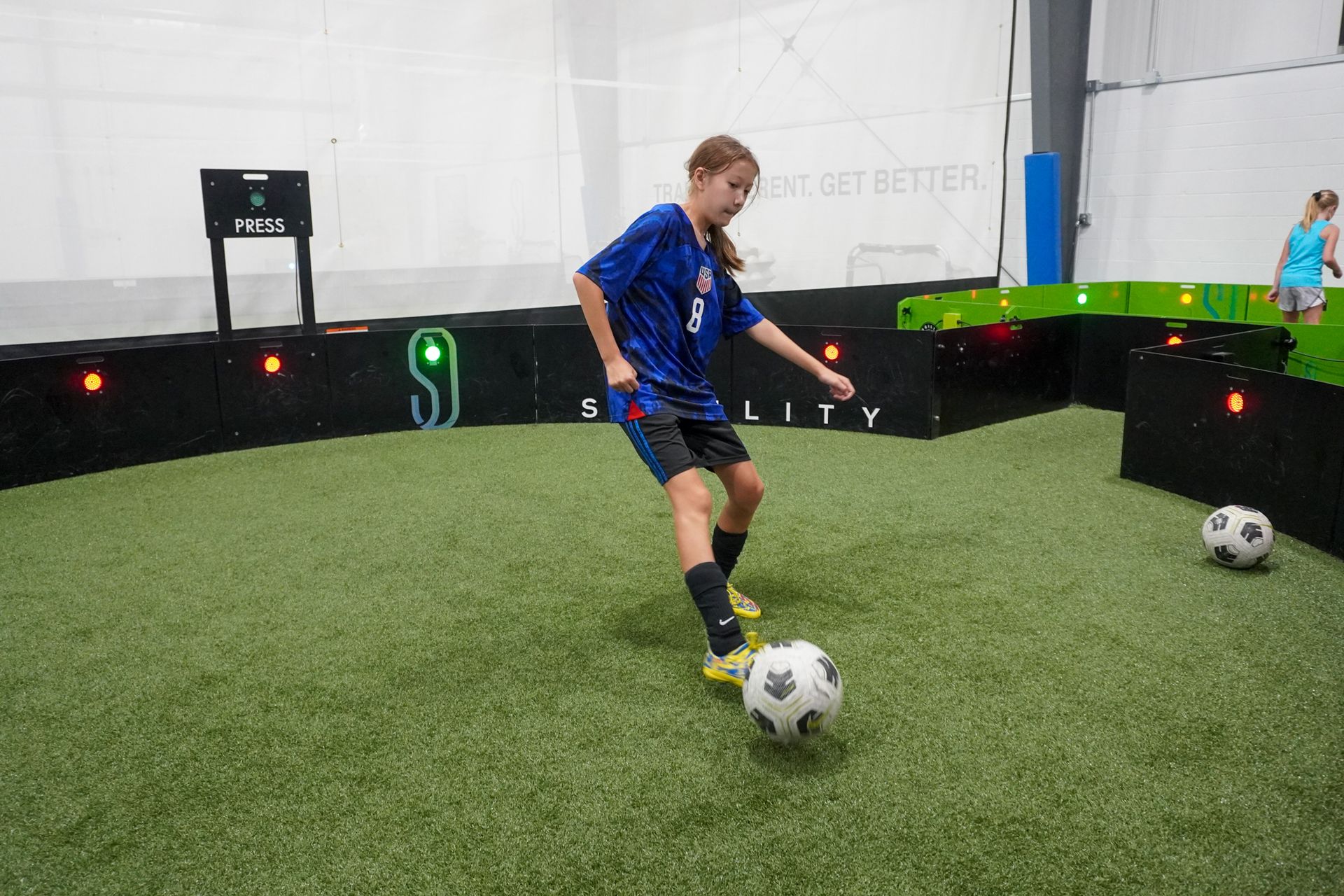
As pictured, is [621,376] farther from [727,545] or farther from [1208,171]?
[1208,171]

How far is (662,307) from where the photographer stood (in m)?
3.04

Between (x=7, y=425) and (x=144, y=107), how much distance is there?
279cm

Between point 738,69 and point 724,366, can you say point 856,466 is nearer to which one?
point 724,366

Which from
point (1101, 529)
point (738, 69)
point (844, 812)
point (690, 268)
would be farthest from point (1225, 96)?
point (844, 812)

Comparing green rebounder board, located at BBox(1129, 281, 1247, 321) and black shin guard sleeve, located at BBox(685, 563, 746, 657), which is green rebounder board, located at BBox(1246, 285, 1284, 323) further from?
black shin guard sleeve, located at BBox(685, 563, 746, 657)

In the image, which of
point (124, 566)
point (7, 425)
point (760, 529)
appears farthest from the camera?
point (7, 425)

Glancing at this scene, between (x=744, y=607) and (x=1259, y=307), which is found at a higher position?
(x=1259, y=307)

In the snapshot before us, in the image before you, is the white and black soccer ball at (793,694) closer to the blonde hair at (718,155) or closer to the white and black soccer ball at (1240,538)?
the blonde hair at (718,155)

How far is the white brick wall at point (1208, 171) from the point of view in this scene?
10.2 meters

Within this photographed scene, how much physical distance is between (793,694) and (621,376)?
1.03 metres

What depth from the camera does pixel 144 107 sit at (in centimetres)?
727

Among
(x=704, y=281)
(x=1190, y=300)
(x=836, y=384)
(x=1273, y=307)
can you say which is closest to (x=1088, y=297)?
(x=1190, y=300)

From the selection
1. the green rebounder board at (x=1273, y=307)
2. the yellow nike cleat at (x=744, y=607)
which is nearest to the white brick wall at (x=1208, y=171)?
the green rebounder board at (x=1273, y=307)

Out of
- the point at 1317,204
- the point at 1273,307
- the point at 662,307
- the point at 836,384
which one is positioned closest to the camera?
the point at 662,307
